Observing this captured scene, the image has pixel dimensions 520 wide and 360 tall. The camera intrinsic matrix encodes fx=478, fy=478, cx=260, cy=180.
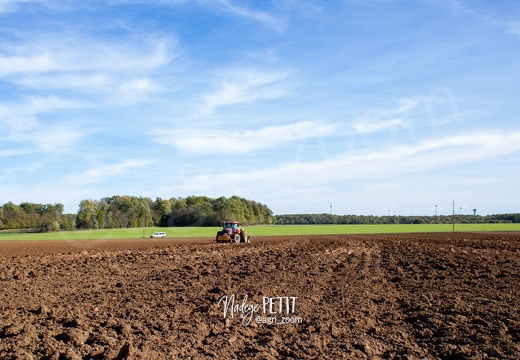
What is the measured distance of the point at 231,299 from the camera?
13.4 metres

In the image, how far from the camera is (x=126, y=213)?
372 feet

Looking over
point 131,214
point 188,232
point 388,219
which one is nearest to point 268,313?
point 188,232

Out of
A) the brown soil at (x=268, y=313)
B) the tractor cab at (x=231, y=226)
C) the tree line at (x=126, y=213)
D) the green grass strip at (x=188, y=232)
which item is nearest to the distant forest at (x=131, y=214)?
the tree line at (x=126, y=213)

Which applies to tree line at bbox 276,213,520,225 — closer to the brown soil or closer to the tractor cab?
the tractor cab

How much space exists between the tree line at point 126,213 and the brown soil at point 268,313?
266 feet

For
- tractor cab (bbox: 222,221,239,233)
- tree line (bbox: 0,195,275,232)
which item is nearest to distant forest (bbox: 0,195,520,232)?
tree line (bbox: 0,195,275,232)

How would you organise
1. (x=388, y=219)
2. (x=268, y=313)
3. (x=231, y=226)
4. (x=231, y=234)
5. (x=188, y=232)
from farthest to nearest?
1. (x=388, y=219)
2. (x=188, y=232)
3. (x=231, y=226)
4. (x=231, y=234)
5. (x=268, y=313)

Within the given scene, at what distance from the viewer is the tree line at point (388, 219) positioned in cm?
14650

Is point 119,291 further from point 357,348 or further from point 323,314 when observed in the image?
point 357,348

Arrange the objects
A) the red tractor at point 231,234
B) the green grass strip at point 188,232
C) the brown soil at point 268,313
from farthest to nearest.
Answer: the green grass strip at point 188,232
the red tractor at point 231,234
the brown soil at point 268,313

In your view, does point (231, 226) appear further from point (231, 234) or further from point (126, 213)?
point (126, 213)

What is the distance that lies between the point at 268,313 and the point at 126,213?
106506 millimetres

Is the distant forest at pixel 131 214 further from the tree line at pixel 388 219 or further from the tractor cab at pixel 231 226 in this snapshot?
the tractor cab at pixel 231 226

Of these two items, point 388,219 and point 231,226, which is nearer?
point 231,226
